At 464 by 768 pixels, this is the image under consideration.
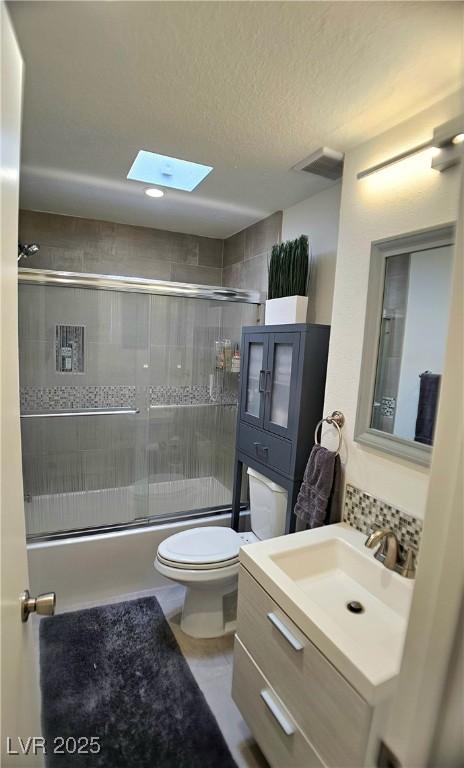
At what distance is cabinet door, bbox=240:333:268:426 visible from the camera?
6.93 feet

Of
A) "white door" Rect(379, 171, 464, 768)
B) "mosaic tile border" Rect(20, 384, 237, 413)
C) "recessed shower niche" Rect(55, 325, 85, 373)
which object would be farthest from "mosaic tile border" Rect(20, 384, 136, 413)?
"white door" Rect(379, 171, 464, 768)

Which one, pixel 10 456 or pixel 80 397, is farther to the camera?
pixel 80 397

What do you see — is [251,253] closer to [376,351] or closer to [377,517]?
[376,351]

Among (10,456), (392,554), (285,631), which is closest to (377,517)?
(392,554)

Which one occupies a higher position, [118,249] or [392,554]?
[118,249]

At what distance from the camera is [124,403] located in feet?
9.15

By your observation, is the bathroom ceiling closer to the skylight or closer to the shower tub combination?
the skylight

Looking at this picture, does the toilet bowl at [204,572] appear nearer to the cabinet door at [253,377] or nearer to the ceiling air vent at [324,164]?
the cabinet door at [253,377]

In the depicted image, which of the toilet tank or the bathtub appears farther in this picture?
the bathtub

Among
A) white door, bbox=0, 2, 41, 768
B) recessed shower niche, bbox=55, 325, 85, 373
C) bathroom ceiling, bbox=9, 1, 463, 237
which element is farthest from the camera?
recessed shower niche, bbox=55, 325, 85, 373

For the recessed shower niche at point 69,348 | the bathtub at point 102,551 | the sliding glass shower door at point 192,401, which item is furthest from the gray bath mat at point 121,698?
the recessed shower niche at point 69,348

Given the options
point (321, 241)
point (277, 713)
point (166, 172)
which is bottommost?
point (277, 713)

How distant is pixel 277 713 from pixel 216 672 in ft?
2.23

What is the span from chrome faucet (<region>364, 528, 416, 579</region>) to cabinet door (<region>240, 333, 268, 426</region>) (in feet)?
3.02
